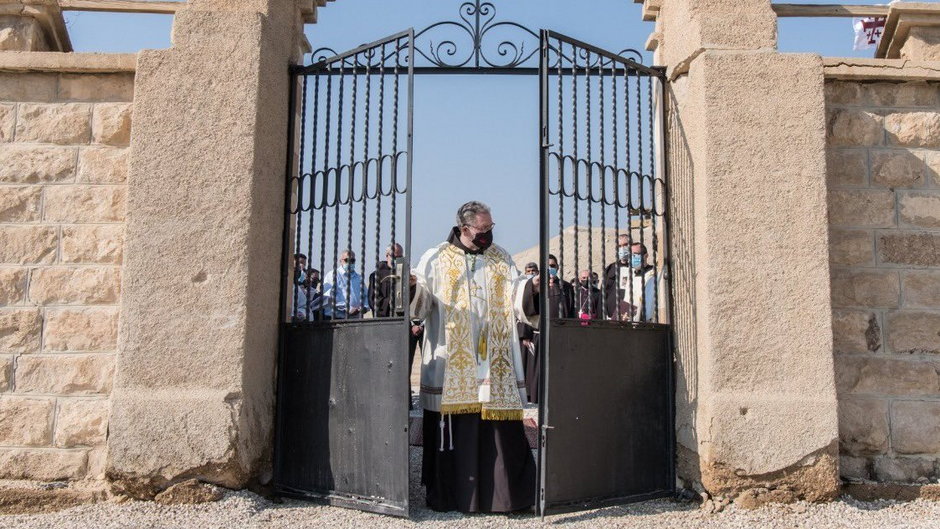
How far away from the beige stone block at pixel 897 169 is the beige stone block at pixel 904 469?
1.67 meters

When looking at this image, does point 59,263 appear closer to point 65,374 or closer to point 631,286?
point 65,374

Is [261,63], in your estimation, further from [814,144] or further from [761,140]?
[814,144]

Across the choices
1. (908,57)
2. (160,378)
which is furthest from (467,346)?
(908,57)

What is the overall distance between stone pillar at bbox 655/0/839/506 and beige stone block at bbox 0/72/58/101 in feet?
13.0

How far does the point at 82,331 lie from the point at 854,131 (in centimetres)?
484

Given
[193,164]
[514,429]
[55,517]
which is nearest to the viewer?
[55,517]

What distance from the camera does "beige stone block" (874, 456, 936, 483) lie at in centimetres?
506

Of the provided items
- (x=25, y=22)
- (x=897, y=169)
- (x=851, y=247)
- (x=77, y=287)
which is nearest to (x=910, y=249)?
(x=851, y=247)

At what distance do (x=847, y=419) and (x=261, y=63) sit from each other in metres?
4.06

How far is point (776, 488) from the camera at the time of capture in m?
4.76

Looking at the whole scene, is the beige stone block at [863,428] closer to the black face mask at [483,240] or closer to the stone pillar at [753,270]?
the stone pillar at [753,270]

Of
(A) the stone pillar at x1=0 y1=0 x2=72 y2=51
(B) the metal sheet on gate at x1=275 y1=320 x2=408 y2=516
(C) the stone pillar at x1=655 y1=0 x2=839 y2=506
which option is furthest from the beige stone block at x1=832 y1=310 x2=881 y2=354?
(A) the stone pillar at x1=0 y1=0 x2=72 y2=51

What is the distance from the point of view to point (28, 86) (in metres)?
5.27

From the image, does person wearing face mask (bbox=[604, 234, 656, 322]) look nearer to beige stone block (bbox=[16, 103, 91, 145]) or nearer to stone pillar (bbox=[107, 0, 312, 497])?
stone pillar (bbox=[107, 0, 312, 497])
